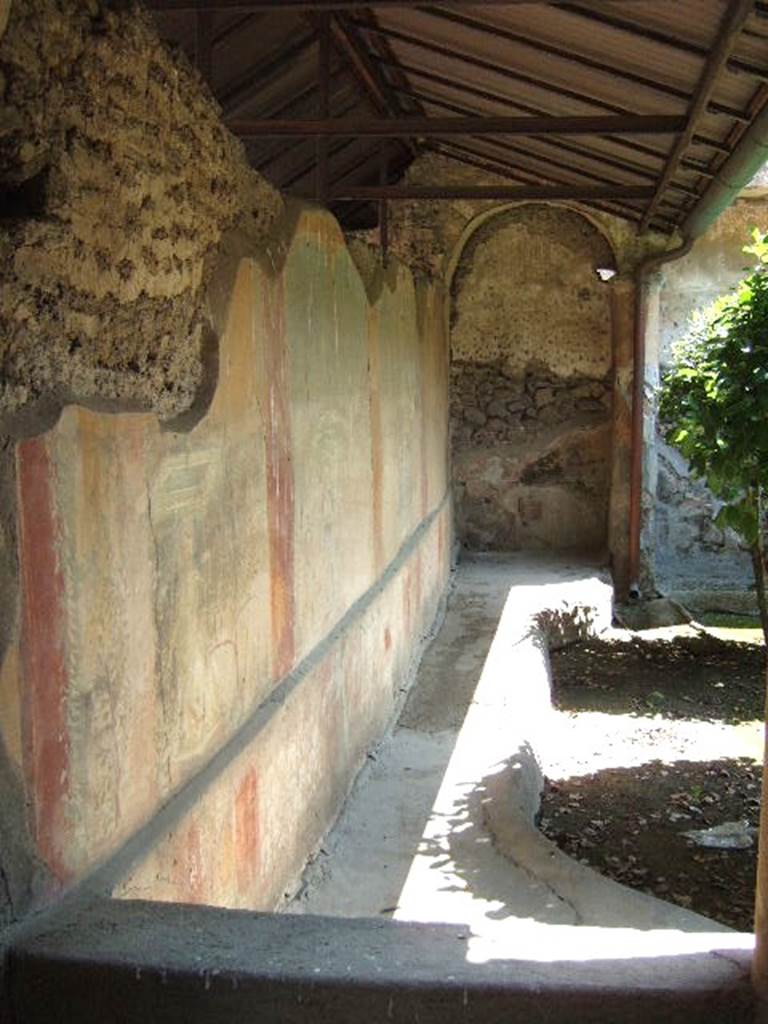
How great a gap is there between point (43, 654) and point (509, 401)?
960 centimetres

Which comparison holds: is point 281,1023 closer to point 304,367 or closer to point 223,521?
point 223,521

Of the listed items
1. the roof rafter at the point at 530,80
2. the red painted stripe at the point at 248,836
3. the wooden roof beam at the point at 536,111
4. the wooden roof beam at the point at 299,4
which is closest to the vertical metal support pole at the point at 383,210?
the wooden roof beam at the point at 536,111

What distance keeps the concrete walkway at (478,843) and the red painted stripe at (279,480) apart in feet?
3.29

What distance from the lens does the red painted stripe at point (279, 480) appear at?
13.4 feet

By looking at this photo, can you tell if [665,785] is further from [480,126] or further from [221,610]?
[221,610]

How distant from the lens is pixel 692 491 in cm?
1250

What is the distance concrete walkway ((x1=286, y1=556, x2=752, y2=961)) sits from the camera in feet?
8.27

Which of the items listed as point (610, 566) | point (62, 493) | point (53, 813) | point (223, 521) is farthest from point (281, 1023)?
point (610, 566)

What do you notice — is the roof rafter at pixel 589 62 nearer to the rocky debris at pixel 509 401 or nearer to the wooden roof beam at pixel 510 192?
the wooden roof beam at pixel 510 192

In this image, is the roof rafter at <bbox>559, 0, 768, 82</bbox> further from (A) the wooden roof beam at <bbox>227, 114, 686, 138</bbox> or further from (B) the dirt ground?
(B) the dirt ground

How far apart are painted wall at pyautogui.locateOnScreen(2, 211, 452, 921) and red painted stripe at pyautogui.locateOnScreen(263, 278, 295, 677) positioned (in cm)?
2

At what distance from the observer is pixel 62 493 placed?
2432 millimetres

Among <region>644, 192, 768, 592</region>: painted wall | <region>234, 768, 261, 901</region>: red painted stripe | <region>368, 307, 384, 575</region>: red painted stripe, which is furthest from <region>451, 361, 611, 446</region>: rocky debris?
<region>234, 768, 261, 901</region>: red painted stripe

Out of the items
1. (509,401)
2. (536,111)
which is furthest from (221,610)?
(509,401)
